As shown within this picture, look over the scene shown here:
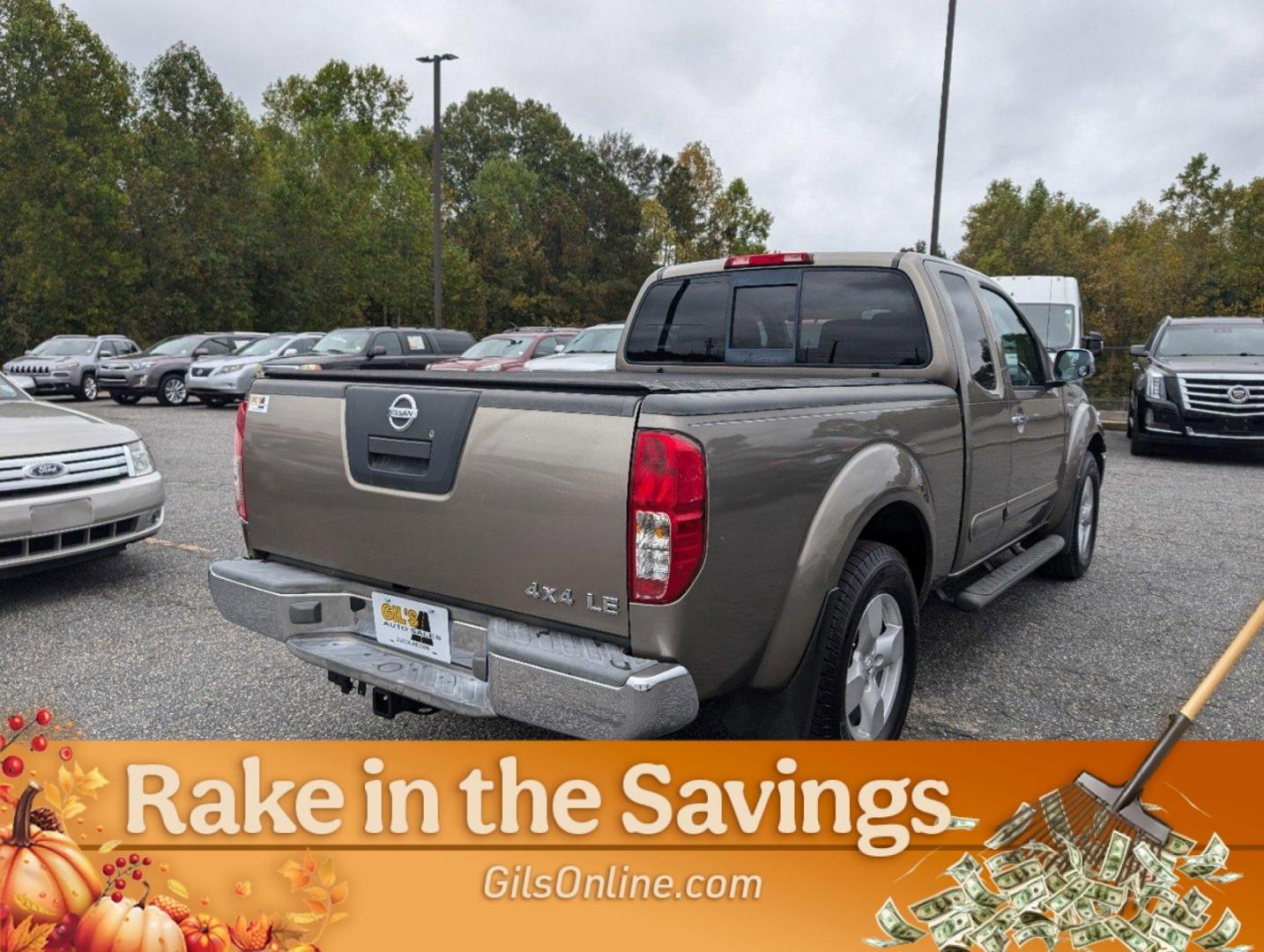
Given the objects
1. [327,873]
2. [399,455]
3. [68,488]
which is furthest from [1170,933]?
[68,488]

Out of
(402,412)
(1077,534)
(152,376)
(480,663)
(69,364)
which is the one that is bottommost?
(1077,534)

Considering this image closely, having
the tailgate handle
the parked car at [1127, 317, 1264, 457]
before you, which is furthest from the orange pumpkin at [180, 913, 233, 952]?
the parked car at [1127, 317, 1264, 457]

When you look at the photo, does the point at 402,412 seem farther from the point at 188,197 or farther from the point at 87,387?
the point at 188,197

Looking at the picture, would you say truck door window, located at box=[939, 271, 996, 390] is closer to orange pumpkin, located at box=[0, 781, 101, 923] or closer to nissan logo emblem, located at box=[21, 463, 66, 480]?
orange pumpkin, located at box=[0, 781, 101, 923]

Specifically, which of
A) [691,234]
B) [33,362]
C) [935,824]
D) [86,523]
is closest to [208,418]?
[33,362]

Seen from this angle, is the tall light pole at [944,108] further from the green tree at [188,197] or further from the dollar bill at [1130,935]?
the green tree at [188,197]

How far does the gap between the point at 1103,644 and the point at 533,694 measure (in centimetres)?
343

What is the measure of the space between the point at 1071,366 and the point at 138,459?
17.6 feet

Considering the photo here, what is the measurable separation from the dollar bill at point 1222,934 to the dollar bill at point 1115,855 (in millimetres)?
214

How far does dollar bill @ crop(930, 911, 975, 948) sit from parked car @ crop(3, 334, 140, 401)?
21.2 meters

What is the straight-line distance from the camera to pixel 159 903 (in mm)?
2340

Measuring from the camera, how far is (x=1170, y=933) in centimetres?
230

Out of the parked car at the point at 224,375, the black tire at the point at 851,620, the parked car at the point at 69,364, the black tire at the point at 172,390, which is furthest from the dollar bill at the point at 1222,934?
the parked car at the point at 69,364

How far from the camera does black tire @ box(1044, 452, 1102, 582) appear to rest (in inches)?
225
